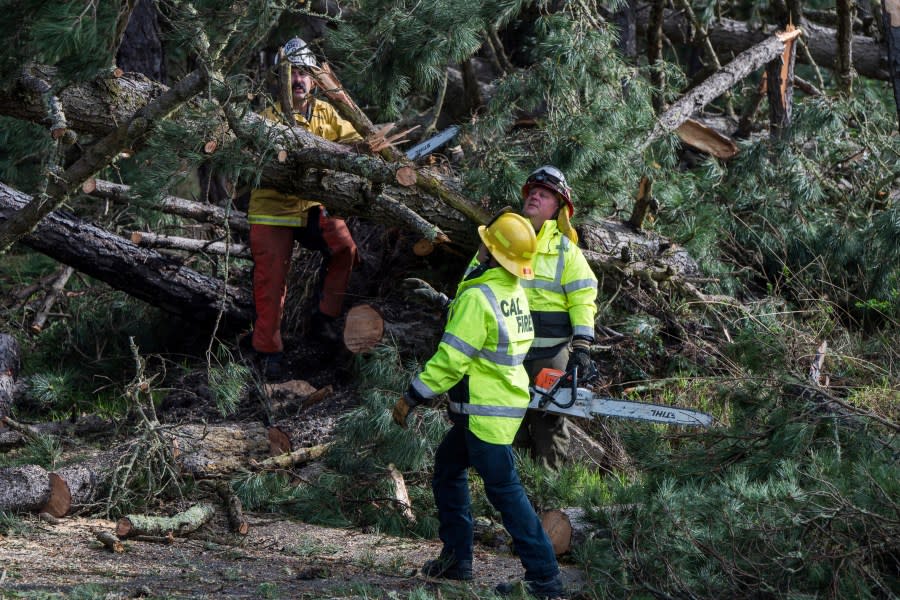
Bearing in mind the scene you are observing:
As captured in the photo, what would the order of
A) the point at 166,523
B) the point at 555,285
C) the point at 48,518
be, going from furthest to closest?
the point at 555,285 < the point at 48,518 < the point at 166,523

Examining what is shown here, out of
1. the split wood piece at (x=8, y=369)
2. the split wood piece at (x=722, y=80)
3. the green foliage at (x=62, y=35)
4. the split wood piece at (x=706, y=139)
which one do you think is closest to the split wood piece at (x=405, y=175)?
the green foliage at (x=62, y=35)

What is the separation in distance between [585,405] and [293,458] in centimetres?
179

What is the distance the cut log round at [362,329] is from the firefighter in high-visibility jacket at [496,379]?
92.1 inches

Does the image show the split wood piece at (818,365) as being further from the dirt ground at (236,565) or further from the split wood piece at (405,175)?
the split wood piece at (405,175)

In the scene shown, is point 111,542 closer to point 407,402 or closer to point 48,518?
point 48,518

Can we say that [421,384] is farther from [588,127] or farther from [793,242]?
[793,242]

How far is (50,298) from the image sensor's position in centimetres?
793

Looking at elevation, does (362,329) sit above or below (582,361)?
below

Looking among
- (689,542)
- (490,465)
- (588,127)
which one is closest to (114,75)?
(588,127)

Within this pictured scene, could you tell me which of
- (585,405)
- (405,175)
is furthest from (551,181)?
(585,405)

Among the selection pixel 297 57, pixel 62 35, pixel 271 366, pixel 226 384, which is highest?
pixel 62 35

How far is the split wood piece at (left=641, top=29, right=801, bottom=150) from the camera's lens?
779cm

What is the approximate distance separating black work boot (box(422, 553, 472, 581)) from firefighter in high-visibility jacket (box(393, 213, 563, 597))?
0.27 meters

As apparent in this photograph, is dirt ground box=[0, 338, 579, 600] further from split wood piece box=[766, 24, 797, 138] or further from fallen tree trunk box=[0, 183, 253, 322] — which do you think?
split wood piece box=[766, 24, 797, 138]
